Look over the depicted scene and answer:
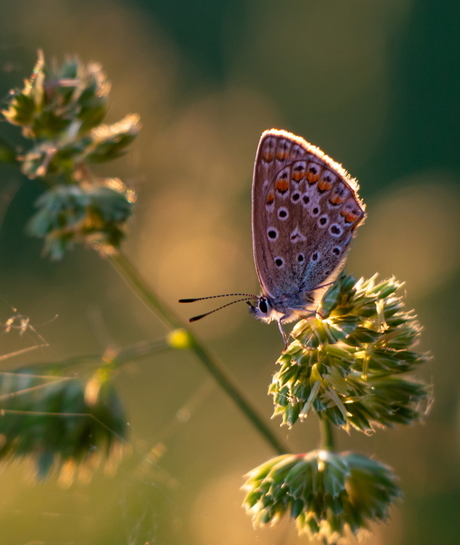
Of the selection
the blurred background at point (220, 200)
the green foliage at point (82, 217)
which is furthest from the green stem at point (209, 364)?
the blurred background at point (220, 200)

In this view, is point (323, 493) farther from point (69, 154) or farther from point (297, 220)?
point (69, 154)

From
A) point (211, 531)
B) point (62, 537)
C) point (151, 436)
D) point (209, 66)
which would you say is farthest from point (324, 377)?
point (209, 66)

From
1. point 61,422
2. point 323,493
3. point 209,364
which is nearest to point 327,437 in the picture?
point 323,493

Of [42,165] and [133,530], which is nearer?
[42,165]

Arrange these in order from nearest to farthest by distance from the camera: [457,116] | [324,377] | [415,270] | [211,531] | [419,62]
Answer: [324,377] < [211,531] < [415,270] < [457,116] < [419,62]

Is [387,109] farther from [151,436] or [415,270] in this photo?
[151,436]

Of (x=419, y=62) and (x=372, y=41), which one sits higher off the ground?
(x=372, y=41)
